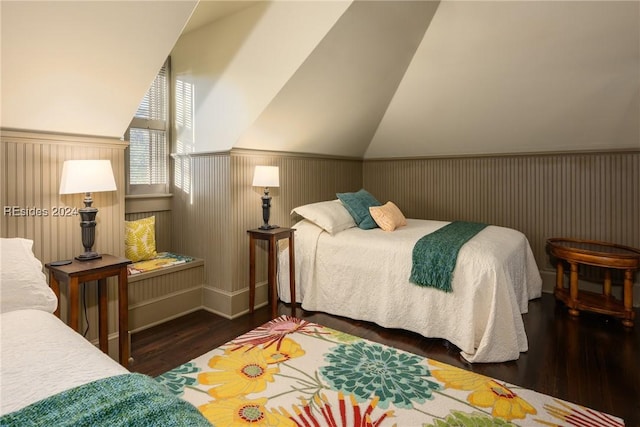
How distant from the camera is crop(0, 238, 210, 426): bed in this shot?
89cm

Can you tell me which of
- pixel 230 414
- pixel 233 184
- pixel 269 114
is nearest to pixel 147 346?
pixel 230 414

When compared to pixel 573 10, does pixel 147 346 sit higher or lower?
lower

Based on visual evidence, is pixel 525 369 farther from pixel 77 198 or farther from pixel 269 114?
pixel 77 198

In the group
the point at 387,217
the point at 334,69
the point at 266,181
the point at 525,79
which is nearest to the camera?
the point at 334,69

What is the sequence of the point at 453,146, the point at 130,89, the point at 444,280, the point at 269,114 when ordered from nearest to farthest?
the point at 130,89 → the point at 444,280 → the point at 269,114 → the point at 453,146

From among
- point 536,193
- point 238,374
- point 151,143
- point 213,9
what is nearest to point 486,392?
point 238,374

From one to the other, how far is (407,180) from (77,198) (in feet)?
12.2

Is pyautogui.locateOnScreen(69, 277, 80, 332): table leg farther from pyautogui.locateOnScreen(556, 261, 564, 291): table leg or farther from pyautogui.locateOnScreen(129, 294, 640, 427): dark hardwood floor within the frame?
pyautogui.locateOnScreen(556, 261, 564, 291): table leg

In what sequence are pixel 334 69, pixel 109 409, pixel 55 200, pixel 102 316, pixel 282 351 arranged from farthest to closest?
pixel 334 69
pixel 282 351
pixel 102 316
pixel 55 200
pixel 109 409

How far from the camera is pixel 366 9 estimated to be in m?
2.62

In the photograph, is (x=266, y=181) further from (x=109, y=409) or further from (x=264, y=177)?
(x=109, y=409)

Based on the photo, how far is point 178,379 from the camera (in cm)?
219

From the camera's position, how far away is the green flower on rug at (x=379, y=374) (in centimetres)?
204

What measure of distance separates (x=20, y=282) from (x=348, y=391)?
5.58 feet
